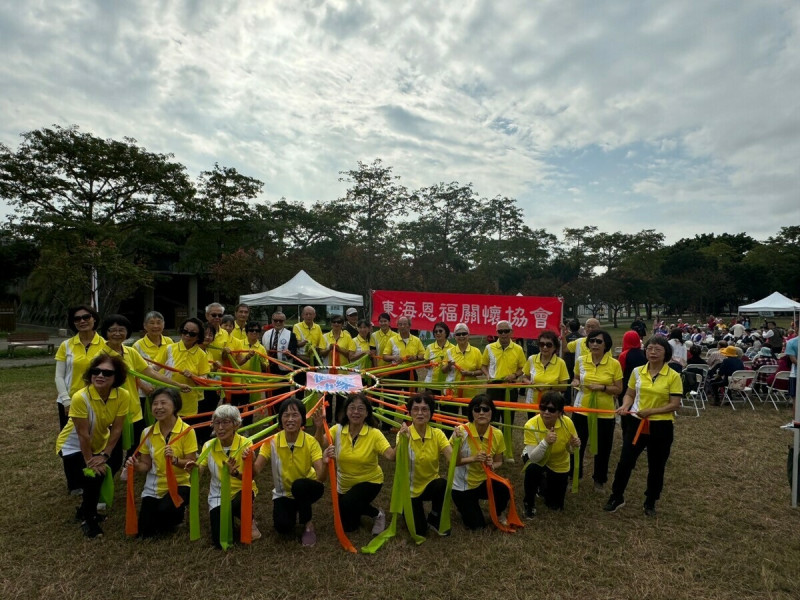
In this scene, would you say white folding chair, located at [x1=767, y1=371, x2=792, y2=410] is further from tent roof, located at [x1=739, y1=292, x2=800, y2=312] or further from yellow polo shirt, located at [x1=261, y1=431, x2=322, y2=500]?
tent roof, located at [x1=739, y1=292, x2=800, y2=312]

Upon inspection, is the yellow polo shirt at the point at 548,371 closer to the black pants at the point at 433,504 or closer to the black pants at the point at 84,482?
the black pants at the point at 433,504

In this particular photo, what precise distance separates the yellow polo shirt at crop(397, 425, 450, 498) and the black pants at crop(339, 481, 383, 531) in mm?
297

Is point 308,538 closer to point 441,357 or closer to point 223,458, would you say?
point 223,458

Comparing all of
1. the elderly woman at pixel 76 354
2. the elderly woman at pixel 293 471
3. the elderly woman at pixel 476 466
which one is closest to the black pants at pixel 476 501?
the elderly woman at pixel 476 466

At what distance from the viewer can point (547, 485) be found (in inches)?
162

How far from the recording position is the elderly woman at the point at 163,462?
345 centimetres

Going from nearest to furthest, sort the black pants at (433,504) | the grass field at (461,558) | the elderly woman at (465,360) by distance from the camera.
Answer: the grass field at (461,558) < the black pants at (433,504) < the elderly woman at (465,360)

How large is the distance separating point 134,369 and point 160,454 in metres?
0.88

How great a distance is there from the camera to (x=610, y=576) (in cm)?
305

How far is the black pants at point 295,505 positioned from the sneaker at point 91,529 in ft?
4.28

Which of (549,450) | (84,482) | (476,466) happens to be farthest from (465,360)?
(84,482)

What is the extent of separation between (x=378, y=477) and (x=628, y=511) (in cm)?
221

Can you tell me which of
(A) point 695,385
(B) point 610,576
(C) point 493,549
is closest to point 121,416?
(C) point 493,549

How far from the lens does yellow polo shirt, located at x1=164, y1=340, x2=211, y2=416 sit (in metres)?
4.64
